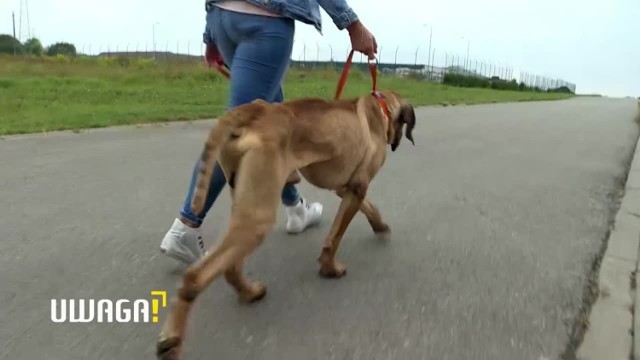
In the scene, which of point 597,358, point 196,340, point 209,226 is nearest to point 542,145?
point 209,226

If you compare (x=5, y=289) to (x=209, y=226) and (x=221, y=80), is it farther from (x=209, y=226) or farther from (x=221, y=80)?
(x=221, y=80)

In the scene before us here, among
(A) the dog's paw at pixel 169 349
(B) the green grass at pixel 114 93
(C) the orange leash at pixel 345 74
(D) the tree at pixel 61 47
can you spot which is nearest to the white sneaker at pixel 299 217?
(C) the orange leash at pixel 345 74

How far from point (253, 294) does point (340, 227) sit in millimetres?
648

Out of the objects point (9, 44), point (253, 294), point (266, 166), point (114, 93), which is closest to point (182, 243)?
point (253, 294)

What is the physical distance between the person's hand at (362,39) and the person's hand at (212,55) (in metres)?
0.84

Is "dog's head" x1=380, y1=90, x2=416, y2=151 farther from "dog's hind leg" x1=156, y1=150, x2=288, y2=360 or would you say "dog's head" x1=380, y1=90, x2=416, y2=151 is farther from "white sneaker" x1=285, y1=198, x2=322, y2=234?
"dog's hind leg" x1=156, y1=150, x2=288, y2=360

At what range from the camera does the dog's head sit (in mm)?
3900

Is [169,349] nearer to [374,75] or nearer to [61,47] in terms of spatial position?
[374,75]

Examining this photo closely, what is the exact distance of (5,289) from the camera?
3.33 m

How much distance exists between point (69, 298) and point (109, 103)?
12836 mm

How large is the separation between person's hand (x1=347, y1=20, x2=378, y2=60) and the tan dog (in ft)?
1.20

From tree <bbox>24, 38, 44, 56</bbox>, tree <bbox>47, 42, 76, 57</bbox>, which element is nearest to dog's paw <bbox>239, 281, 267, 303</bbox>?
tree <bbox>47, 42, 76, 57</bbox>

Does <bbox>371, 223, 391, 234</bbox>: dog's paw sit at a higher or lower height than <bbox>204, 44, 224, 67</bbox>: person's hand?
lower

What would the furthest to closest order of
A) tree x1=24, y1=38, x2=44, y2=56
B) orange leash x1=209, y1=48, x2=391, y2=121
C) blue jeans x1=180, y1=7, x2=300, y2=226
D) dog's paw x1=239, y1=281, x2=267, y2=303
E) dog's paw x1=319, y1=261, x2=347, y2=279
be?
tree x1=24, y1=38, x2=44, y2=56
orange leash x1=209, y1=48, x2=391, y2=121
dog's paw x1=319, y1=261, x2=347, y2=279
blue jeans x1=180, y1=7, x2=300, y2=226
dog's paw x1=239, y1=281, x2=267, y2=303
